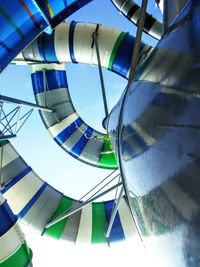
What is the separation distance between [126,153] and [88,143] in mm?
7453

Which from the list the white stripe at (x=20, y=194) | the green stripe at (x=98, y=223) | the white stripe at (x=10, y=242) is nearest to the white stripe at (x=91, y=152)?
the green stripe at (x=98, y=223)

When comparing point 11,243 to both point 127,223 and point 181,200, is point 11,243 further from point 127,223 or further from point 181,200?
point 181,200

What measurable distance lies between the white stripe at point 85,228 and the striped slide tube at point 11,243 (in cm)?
181

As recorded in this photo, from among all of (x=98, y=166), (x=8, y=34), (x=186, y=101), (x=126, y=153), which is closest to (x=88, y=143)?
(x=98, y=166)

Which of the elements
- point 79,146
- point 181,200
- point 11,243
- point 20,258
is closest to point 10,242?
point 11,243

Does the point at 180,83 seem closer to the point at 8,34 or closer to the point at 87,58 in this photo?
the point at 8,34

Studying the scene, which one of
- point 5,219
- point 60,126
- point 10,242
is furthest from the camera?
point 60,126

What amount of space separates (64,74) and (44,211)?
3.67 m

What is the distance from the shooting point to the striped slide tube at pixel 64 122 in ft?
26.7

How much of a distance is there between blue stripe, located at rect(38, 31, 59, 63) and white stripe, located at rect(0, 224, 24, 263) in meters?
3.83

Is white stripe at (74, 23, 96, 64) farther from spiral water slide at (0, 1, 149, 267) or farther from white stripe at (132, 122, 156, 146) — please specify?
white stripe at (132, 122, 156, 146)

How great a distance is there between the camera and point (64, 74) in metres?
8.38

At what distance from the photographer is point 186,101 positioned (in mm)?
687

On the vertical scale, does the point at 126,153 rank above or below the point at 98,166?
above
